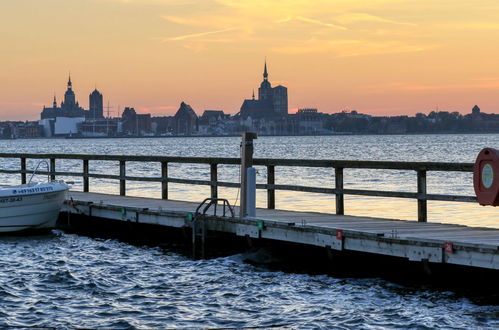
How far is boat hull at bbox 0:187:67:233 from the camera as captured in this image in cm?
1967

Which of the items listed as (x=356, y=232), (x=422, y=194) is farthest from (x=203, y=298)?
(x=422, y=194)

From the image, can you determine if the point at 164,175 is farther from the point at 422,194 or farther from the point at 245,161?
the point at 422,194

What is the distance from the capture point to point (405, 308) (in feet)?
40.1

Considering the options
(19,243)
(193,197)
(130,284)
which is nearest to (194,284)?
(130,284)

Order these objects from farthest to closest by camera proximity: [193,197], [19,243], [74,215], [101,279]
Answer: [193,197] < [74,215] < [19,243] < [101,279]

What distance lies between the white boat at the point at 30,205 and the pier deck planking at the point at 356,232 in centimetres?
122

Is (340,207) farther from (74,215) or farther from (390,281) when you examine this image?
(74,215)

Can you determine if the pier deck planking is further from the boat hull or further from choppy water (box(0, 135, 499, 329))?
the boat hull

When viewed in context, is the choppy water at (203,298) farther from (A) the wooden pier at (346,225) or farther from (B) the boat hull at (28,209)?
(B) the boat hull at (28,209)

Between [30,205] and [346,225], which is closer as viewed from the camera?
[346,225]

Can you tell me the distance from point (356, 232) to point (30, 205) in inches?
357

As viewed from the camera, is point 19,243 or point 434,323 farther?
point 19,243

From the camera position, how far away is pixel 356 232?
13.7 meters

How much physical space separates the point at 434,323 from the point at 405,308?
0.91 meters
